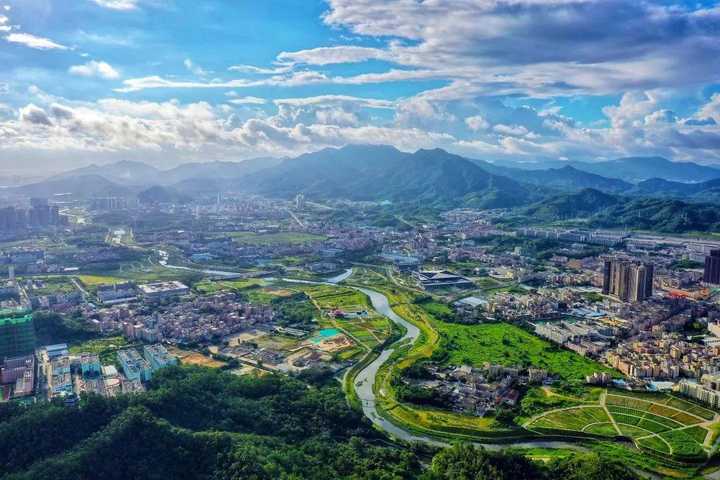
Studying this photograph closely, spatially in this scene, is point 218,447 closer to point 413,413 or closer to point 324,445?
point 324,445

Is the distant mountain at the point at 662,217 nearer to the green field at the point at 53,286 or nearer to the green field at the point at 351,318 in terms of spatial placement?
the green field at the point at 351,318

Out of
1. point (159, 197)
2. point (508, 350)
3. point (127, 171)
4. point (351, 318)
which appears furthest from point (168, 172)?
point (508, 350)

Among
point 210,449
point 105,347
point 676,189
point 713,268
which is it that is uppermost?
point 676,189

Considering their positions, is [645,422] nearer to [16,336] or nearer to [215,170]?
[16,336]

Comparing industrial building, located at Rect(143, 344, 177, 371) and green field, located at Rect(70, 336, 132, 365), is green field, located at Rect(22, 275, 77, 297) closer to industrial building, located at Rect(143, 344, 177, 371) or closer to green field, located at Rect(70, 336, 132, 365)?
green field, located at Rect(70, 336, 132, 365)

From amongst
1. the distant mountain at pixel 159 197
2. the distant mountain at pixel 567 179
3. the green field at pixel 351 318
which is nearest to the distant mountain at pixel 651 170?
the distant mountain at pixel 567 179

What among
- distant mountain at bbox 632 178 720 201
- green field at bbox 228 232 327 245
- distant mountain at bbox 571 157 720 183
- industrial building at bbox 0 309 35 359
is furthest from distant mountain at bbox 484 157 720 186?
industrial building at bbox 0 309 35 359

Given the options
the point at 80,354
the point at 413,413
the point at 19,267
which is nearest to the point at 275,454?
the point at 413,413
